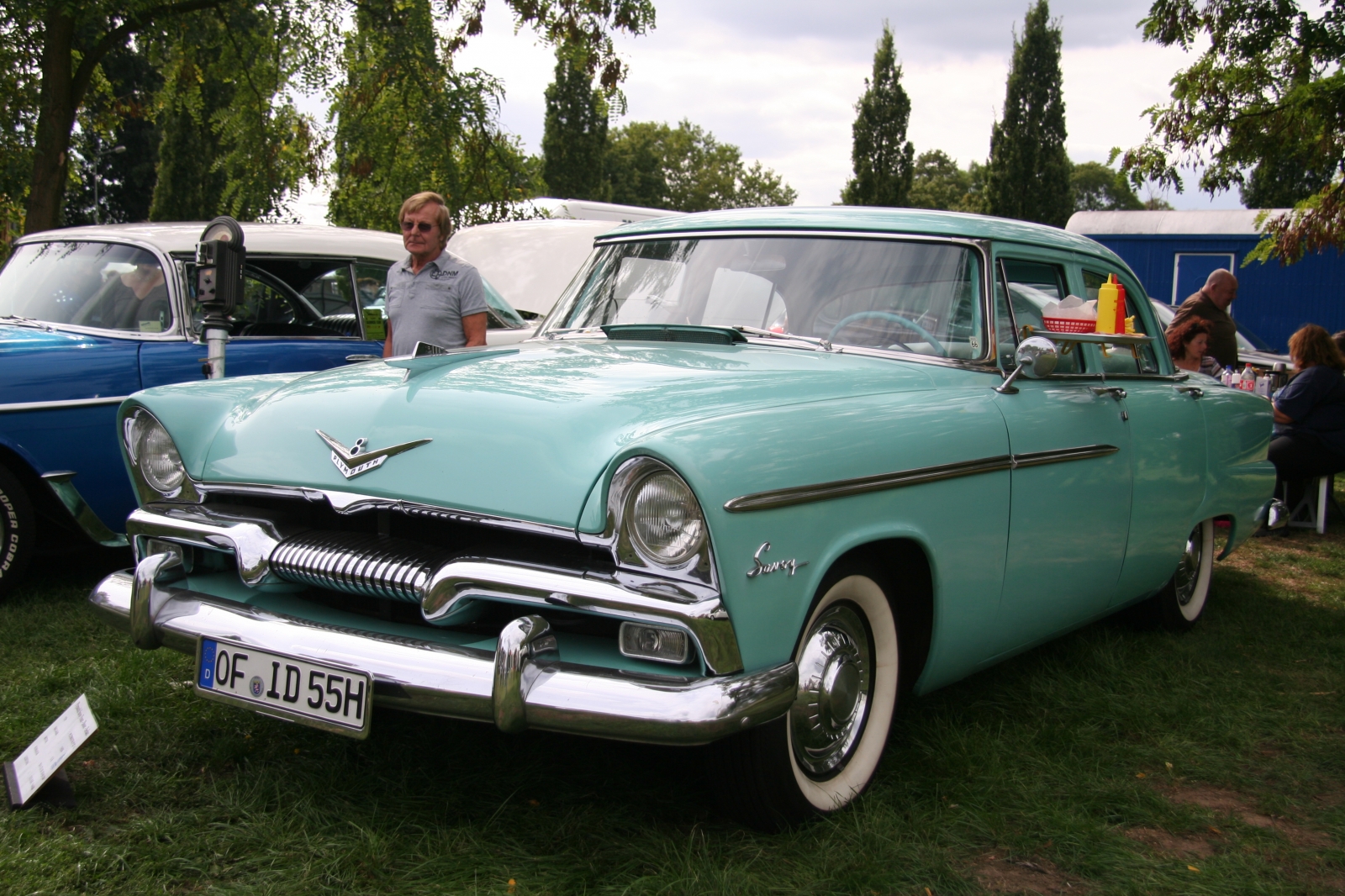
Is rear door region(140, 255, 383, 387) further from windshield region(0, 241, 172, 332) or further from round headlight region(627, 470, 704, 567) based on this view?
round headlight region(627, 470, 704, 567)

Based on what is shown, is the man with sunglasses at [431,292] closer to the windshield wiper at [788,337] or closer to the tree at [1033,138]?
the windshield wiper at [788,337]

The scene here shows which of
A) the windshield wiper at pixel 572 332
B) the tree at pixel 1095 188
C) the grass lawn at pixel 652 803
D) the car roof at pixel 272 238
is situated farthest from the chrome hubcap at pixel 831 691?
the tree at pixel 1095 188

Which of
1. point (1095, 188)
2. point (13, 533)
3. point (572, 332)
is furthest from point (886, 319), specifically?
point (1095, 188)

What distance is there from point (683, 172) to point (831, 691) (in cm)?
5966

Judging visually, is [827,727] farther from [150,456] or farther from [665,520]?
[150,456]

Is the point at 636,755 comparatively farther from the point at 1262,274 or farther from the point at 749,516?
the point at 1262,274

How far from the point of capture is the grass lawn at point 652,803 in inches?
99.3

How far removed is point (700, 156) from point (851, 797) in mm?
60054

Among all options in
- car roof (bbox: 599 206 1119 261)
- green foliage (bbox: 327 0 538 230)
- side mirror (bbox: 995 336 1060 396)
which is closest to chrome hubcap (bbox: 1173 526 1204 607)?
car roof (bbox: 599 206 1119 261)

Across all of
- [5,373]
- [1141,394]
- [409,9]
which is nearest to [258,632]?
[5,373]

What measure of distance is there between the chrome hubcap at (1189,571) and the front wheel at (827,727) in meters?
2.41

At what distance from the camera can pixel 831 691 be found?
2779 mm

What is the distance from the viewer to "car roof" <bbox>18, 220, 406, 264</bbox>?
5391mm

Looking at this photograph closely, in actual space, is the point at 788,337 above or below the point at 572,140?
below
